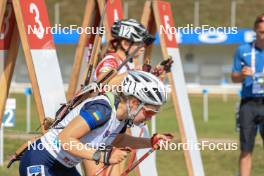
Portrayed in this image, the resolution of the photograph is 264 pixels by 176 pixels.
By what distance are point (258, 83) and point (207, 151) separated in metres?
4.26

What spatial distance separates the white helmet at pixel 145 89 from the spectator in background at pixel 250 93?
449cm

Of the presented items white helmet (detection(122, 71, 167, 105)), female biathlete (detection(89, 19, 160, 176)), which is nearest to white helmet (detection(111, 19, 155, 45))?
female biathlete (detection(89, 19, 160, 176))

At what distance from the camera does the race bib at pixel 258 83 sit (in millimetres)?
9676

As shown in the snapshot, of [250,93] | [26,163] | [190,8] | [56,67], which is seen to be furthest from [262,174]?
[190,8]

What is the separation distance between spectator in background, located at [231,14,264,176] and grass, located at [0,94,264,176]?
123 centimetres

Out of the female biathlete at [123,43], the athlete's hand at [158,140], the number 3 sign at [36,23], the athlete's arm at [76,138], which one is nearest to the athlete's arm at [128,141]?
the athlete's hand at [158,140]

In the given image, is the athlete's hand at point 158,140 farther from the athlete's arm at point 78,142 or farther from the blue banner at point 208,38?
the blue banner at point 208,38

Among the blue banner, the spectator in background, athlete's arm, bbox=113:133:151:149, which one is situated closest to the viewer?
athlete's arm, bbox=113:133:151:149

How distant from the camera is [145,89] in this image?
5254mm

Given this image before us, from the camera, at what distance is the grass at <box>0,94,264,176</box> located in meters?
11.8

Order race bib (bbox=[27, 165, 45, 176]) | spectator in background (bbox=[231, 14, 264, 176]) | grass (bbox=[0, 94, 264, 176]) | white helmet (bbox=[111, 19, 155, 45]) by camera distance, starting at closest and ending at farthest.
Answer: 1. race bib (bbox=[27, 165, 45, 176])
2. white helmet (bbox=[111, 19, 155, 45])
3. spectator in background (bbox=[231, 14, 264, 176])
4. grass (bbox=[0, 94, 264, 176])

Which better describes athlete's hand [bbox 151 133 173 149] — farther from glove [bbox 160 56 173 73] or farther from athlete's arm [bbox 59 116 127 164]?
glove [bbox 160 56 173 73]

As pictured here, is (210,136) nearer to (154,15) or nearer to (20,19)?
(154,15)

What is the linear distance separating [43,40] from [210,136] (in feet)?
32.1
